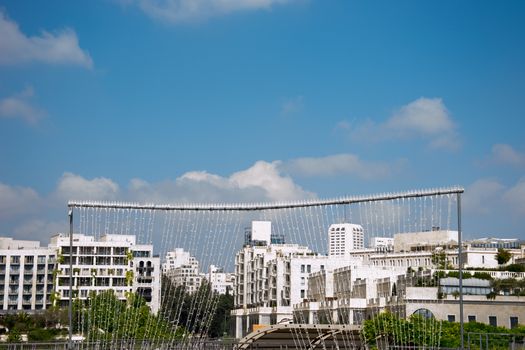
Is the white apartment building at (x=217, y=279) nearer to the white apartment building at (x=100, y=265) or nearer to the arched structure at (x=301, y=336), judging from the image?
the arched structure at (x=301, y=336)

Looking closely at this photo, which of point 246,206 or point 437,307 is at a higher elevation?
point 246,206

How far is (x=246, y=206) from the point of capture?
117ft

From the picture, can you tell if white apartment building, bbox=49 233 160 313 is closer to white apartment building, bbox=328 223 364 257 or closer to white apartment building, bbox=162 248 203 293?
white apartment building, bbox=162 248 203 293

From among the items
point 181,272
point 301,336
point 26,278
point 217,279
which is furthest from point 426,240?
point 301,336

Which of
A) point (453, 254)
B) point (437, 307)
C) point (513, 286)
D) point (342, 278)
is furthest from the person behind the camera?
point (453, 254)

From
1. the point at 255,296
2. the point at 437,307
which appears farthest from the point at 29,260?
the point at 437,307

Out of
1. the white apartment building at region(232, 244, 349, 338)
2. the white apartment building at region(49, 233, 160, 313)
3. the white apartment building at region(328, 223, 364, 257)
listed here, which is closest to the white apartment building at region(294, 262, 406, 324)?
the white apartment building at region(328, 223, 364, 257)

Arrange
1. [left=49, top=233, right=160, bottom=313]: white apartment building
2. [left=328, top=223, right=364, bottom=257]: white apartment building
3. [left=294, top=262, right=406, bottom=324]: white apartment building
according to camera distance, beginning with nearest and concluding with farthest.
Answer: [left=294, top=262, right=406, bottom=324]: white apartment building
[left=328, top=223, right=364, bottom=257]: white apartment building
[left=49, top=233, right=160, bottom=313]: white apartment building

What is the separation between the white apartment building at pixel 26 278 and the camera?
314 feet

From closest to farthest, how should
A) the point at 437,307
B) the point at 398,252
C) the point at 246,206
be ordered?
the point at 246,206 < the point at 437,307 < the point at 398,252

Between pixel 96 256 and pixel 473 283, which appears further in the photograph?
pixel 96 256

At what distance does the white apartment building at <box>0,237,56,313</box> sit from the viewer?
9556cm

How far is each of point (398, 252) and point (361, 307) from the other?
40.5 m

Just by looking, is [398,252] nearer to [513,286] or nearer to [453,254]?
[453,254]
